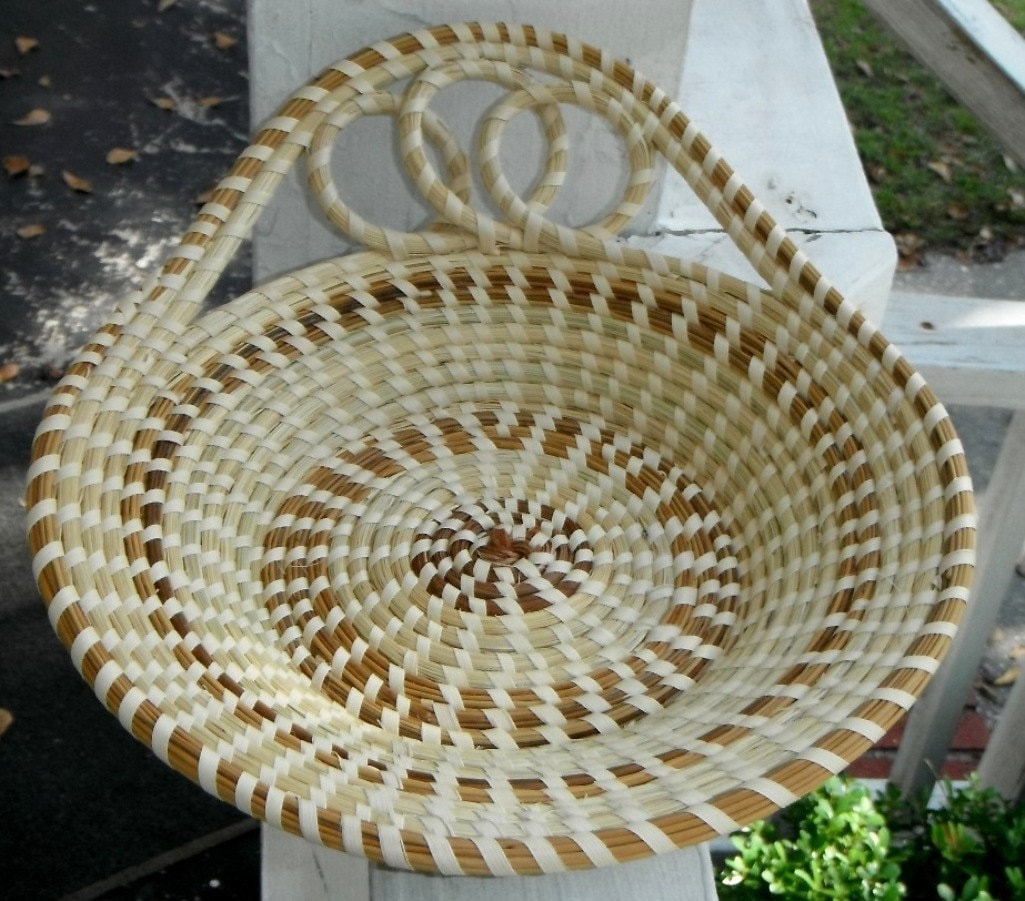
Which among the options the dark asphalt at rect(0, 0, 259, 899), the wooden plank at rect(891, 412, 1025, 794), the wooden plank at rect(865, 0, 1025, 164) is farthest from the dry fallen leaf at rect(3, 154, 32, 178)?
the wooden plank at rect(891, 412, 1025, 794)

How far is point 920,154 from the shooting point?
9.62 ft

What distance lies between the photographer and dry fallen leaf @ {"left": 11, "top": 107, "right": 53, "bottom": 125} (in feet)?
8.98

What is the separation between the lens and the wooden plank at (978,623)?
48.1 inches

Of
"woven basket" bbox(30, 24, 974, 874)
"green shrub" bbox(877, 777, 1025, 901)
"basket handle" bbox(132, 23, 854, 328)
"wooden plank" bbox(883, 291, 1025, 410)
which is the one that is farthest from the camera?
"green shrub" bbox(877, 777, 1025, 901)

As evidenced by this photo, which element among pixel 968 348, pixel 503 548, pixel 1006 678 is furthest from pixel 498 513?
pixel 1006 678

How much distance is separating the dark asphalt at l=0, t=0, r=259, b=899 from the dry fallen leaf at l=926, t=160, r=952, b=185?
5.46 ft

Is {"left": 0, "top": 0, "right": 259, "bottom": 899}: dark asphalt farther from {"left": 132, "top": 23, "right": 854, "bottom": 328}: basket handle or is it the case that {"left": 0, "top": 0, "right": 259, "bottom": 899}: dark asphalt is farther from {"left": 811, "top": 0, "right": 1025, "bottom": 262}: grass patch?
{"left": 811, "top": 0, "right": 1025, "bottom": 262}: grass patch

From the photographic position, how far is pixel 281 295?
3.30ft

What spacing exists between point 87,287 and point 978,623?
5.80ft

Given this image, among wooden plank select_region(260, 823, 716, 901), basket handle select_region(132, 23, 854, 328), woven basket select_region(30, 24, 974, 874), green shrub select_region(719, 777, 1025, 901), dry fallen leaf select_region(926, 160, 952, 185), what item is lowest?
green shrub select_region(719, 777, 1025, 901)

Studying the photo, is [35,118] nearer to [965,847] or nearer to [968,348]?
[968,348]

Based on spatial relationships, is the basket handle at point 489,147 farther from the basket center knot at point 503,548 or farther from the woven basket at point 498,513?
the basket center knot at point 503,548

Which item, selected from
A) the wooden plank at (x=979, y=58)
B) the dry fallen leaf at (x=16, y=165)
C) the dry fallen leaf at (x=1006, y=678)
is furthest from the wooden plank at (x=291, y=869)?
the dry fallen leaf at (x=16, y=165)

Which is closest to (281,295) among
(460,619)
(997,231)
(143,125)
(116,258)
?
(460,619)
